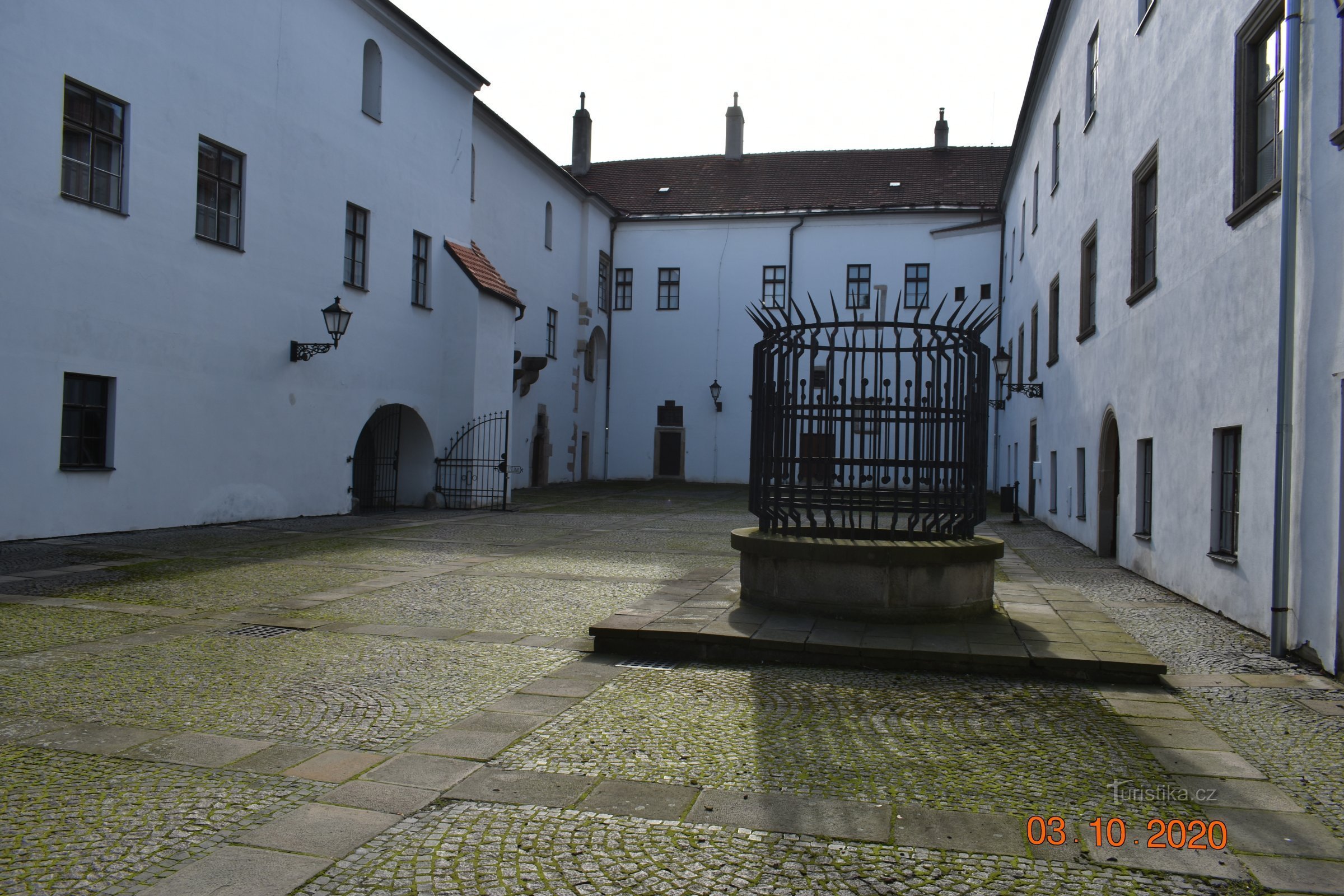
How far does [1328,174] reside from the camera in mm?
6621

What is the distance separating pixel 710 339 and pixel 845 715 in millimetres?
31870

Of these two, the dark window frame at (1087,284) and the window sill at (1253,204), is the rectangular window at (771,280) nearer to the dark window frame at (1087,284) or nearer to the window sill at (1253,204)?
the dark window frame at (1087,284)

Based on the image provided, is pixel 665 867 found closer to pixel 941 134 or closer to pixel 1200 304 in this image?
pixel 1200 304

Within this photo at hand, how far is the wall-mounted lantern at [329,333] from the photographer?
1650cm

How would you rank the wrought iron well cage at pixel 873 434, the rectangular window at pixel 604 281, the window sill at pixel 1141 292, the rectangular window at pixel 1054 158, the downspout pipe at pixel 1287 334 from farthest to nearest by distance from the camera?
the rectangular window at pixel 604 281 < the rectangular window at pixel 1054 158 < the window sill at pixel 1141 292 < the wrought iron well cage at pixel 873 434 < the downspout pipe at pixel 1287 334

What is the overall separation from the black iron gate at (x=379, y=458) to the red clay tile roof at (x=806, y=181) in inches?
738

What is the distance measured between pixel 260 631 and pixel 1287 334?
25.8 ft

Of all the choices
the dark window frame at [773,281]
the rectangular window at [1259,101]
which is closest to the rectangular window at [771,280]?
the dark window frame at [773,281]

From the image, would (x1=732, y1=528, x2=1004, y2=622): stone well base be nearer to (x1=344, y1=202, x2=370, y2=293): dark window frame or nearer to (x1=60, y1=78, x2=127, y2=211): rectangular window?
(x1=60, y1=78, x2=127, y2=211): rectangular window

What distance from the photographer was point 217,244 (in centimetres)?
1519

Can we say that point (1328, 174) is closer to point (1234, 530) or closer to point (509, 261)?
point (1234, 530)

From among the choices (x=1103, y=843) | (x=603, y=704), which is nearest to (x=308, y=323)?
(x=603, y=704)

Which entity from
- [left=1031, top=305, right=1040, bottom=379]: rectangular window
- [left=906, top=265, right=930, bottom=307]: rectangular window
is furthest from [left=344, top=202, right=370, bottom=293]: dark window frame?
[left=906, top=265, right=930, bottom=307]: rectangular window

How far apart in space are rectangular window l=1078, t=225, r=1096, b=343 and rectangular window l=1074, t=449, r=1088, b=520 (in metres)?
1.87
